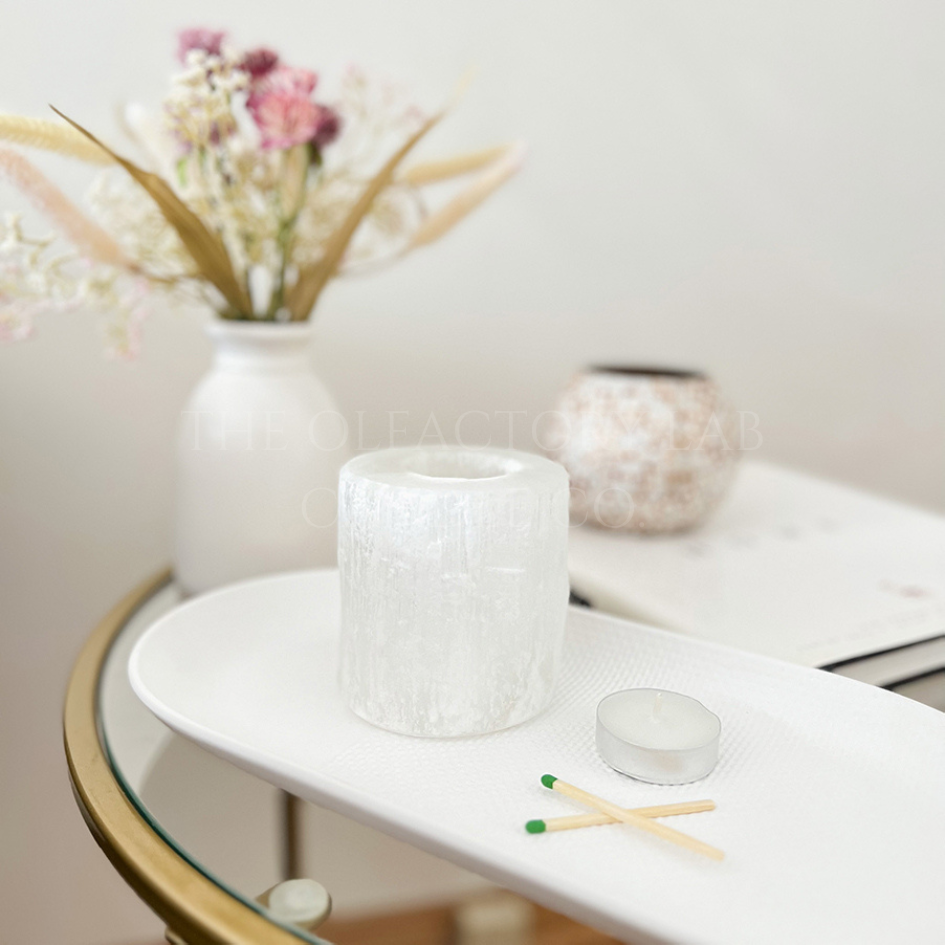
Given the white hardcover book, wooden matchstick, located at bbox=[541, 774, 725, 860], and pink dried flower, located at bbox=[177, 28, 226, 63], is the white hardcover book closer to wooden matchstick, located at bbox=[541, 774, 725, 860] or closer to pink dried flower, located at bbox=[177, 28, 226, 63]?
wooden matchstick, located at bbox=[541, 774, 725, 860]

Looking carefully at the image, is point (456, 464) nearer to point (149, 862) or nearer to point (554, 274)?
point (149, 862)

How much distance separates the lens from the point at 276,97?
0.44 meters

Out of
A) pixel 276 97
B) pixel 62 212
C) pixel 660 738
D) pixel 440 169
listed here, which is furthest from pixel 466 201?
pixel 660 738

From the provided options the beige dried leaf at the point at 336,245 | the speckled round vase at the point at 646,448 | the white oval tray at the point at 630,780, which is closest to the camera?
the white oval tray at the point at 630,780

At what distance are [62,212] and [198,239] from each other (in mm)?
71

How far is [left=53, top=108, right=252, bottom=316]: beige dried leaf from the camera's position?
424mm

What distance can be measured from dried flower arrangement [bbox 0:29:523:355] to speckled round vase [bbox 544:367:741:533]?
171mm

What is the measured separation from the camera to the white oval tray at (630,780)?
26cm

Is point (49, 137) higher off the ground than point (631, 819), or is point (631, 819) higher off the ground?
point (49, 137)

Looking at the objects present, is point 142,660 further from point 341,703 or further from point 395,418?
point 395,418

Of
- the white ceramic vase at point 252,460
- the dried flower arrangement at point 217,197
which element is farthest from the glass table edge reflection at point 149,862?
the dried flower arrangement at point 217,197

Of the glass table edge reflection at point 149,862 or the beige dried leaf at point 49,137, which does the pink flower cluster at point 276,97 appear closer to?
the beige dried leaf at point 49,137

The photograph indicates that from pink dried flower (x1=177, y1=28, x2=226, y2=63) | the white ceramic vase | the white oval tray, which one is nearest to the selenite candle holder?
the white oval tray

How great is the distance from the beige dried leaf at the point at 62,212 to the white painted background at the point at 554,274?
16 cm
